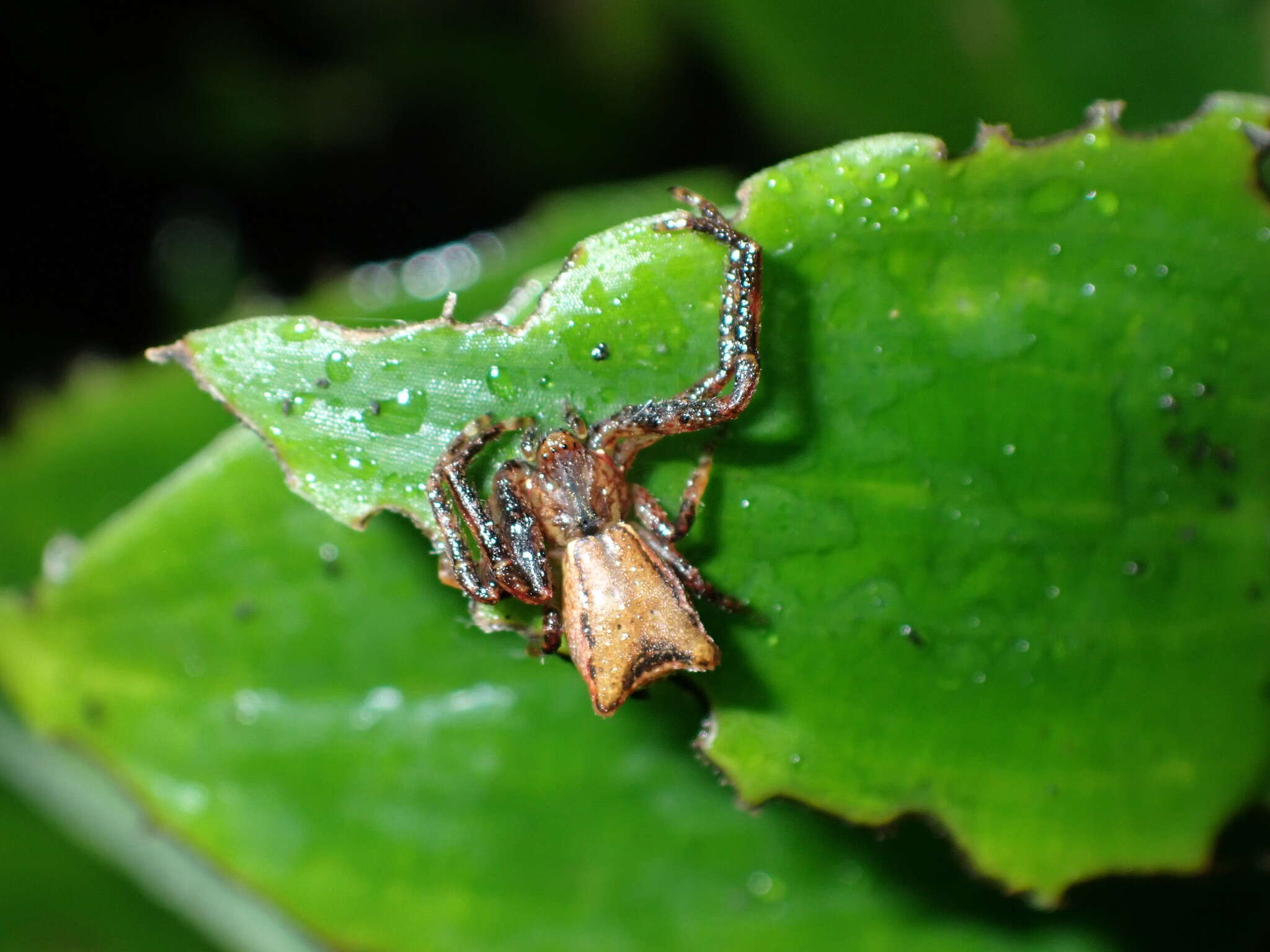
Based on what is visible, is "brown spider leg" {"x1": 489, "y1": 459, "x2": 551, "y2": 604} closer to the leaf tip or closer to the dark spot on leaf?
the leaf tip

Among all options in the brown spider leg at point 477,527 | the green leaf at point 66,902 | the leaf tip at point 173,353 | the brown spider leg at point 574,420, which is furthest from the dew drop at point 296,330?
the green leaf at point 66,902

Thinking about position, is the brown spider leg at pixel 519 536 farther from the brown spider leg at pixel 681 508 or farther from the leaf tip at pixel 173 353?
the leaf tip at pixel 173 353

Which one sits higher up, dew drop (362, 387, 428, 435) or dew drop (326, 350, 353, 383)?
dew drop (326, 350, 353, 383)

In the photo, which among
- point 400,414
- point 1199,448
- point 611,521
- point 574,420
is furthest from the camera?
point 611,521

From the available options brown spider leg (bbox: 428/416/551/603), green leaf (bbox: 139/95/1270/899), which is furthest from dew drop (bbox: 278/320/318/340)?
brown spider leg (bbox: 428/416/551/603)

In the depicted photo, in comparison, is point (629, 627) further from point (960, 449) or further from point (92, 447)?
point (92, 447)

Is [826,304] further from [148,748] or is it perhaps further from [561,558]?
[148,748]

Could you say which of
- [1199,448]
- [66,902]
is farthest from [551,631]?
[66,902]
